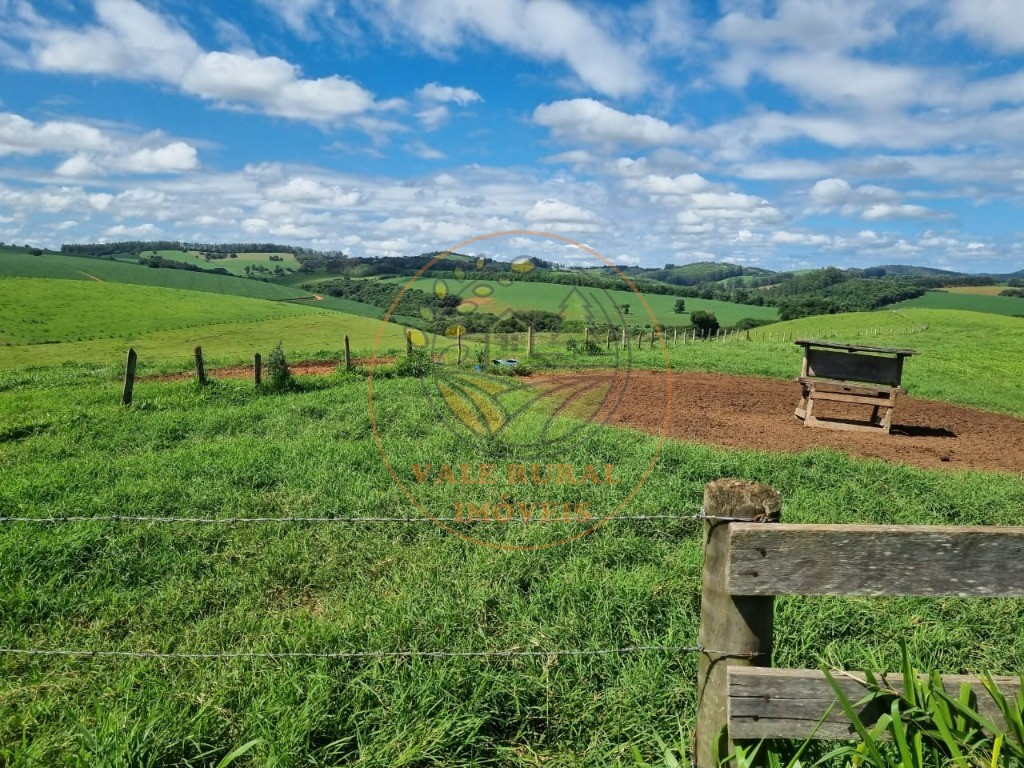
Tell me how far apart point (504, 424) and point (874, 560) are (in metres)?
7.08

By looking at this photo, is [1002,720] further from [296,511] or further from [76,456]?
[76,456]

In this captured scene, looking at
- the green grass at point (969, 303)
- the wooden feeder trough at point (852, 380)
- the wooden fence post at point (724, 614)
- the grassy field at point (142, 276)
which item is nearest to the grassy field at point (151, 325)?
the grassy field at point (142, 276)

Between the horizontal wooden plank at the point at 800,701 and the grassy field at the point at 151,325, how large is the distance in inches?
1019

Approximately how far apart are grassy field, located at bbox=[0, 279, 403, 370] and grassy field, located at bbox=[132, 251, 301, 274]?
41.5 metres

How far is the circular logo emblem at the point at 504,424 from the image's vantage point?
4.82 metres

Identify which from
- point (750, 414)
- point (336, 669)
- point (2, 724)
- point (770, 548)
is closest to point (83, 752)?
point (2, 724)

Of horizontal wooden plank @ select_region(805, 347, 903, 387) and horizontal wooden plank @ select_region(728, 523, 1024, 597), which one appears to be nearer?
horizontal wooden plank @ select_region(728, 523, 1024, 597)

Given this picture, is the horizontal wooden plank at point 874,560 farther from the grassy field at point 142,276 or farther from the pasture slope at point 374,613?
the grassy field at point 142,276

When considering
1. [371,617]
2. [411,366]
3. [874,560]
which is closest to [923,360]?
[411,366]

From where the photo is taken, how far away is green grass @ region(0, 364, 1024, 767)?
2.87 meters

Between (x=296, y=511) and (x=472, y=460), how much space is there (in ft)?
7.71

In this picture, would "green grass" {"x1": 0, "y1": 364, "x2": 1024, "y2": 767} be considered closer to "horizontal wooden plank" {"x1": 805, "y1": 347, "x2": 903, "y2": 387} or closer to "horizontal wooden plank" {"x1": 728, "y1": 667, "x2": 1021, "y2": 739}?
"horizontal wooden plank" {"x1": 728, "y1": 667, "x2": 1021, "y2": 739}

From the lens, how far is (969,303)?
81625 millimetres

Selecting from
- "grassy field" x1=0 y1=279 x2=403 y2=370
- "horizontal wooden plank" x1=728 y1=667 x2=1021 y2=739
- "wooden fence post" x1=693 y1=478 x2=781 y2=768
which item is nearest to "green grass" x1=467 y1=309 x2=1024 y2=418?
"wooden fence post" x1=693 y1=478 x2=781 y2=768
